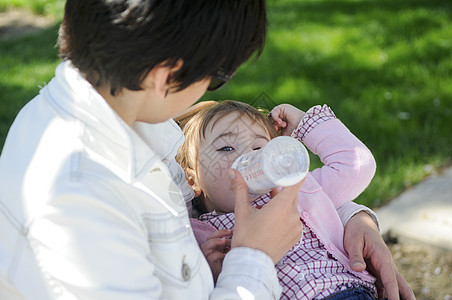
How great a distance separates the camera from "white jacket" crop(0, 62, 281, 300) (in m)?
1.13

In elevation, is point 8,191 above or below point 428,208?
above

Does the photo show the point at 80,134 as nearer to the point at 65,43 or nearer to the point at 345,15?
the point at 65,43

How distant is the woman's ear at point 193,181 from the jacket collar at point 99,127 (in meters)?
0.67

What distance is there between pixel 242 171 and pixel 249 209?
0.51 ft

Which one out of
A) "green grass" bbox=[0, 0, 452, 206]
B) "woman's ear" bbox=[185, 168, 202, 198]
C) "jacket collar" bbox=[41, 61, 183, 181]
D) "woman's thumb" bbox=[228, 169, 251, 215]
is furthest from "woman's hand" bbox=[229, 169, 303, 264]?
"green grass" bbox=[0, 0, 452, 206]

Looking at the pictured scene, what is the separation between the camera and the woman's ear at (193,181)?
197 centimetres

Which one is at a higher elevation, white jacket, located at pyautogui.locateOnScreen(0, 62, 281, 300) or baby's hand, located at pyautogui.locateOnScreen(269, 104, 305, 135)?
white jacket, located at pyautogui.locateOnScreen(0, 62, 281, 300)

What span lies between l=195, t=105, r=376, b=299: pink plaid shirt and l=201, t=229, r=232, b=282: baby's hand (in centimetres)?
19

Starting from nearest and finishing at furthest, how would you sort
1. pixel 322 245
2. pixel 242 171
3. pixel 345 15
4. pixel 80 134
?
1. pixel 80 134
2. pixel 242 171
3. pixel 322 245
4. pixel 345 15

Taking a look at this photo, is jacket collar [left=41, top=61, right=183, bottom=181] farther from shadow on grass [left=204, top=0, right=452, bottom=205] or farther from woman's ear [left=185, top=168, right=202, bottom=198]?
shadow on grass [left=204, top=0, right=452, bottom=205]

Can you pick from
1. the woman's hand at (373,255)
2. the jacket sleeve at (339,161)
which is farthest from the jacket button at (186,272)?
the jacket sleeve at (339,161)

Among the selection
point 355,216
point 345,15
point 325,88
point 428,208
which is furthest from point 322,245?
point 345,15

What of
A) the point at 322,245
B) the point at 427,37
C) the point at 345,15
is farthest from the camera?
the point at 345,15

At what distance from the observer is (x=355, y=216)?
1.97m
